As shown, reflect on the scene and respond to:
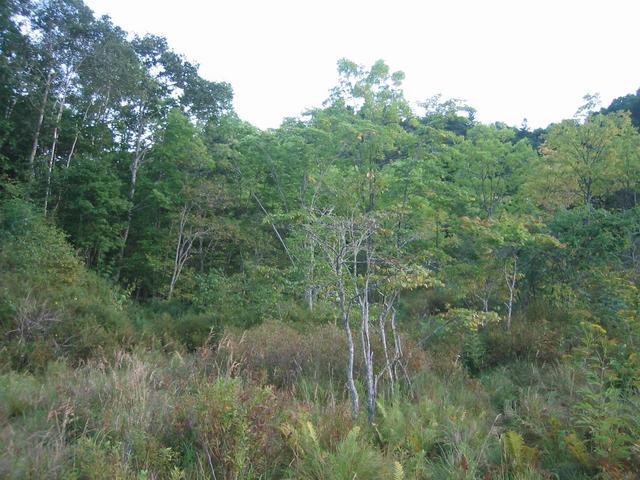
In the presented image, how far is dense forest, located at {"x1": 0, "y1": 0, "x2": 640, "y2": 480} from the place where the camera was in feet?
11.8

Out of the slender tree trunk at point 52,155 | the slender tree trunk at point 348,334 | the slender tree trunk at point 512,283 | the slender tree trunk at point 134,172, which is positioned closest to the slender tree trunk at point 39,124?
the slender tree trunk at point 52,155

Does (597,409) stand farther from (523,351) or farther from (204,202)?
(204,202)

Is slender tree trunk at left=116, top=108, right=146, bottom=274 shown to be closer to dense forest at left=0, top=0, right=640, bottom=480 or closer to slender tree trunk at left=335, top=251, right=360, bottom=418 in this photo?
dense forest at left=0, top=0, right=640, bottom=480

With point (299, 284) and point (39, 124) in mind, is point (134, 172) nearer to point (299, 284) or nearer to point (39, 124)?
point (39, 124)

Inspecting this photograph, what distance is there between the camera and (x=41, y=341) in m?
8.91

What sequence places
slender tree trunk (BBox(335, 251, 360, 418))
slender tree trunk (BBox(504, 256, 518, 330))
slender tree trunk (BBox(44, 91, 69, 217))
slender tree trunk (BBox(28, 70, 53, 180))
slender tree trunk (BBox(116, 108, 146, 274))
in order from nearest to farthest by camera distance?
1. slender tree trunk (BBox(335, 251, 360, 418))
2. slender tree trunk (BBox(504, 256, 518, 330))
3. slender tree trunk (BBox(44, 91, 69, 217))
4. slender tree trunk (BBox(28, 70, 53, 180))
5. slender tree trunk (BBox(116, 108, 146, 274))

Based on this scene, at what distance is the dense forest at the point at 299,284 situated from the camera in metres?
3.61

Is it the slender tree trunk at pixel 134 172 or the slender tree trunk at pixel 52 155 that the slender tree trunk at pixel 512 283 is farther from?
the slender tree trunk at pixel 52 155

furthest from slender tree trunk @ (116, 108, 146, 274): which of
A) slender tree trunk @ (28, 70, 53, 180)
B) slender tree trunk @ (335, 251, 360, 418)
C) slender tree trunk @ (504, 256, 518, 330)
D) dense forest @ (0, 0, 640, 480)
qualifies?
slender tree trunk @ (335, 251, 360, 418)

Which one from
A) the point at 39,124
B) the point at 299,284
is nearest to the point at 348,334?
the point at 299,284

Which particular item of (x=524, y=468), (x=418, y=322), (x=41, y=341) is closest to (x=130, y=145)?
(x=41, y=341)

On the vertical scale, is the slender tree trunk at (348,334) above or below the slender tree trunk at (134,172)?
below

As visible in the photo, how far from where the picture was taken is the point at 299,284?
8.59 metres

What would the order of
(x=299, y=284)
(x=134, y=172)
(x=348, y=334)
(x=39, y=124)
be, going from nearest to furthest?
(x=348, y=334)
(x=299, y=284)
(x=39, y=124)
(x=134, y=172)
